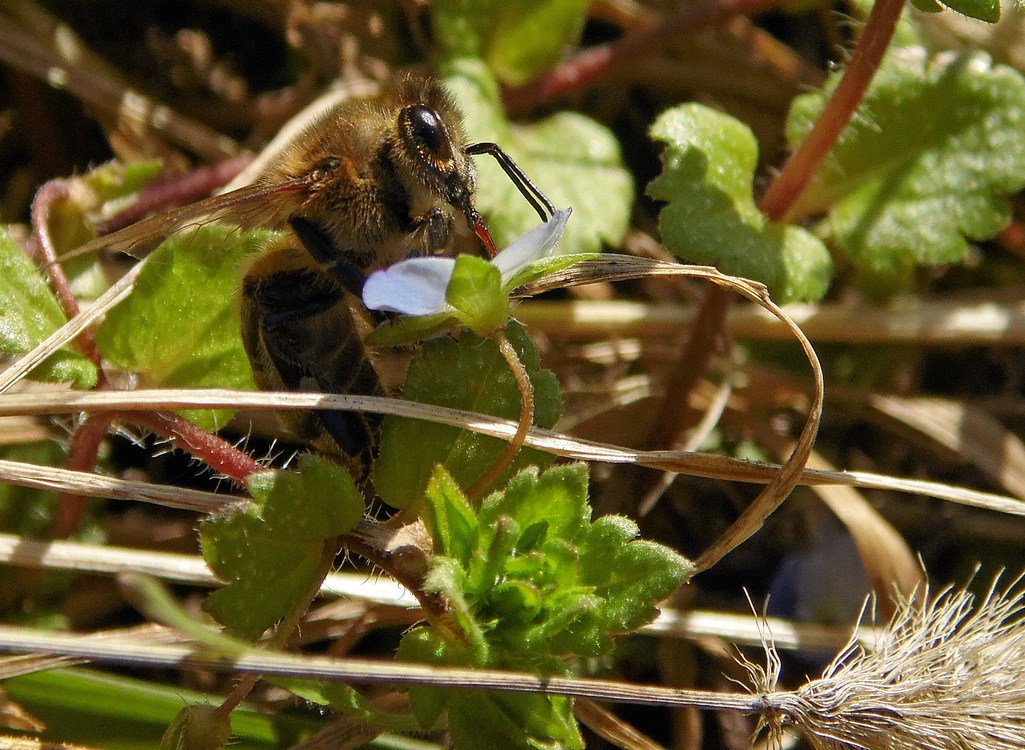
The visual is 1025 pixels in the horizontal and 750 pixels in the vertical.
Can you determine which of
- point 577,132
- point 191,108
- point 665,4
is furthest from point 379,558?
point 665,4

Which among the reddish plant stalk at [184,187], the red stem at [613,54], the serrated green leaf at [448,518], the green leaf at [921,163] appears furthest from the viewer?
the red stem at [613,54]

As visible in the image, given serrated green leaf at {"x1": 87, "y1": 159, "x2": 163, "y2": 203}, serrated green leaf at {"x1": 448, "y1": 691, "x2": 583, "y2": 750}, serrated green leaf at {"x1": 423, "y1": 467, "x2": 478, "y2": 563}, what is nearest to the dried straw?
serrated green leaf at {"x1": 448, "y1": 691, "x2": 583, "y2": 750}

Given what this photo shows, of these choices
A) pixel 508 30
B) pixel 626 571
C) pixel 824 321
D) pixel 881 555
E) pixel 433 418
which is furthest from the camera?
pixel 508 30

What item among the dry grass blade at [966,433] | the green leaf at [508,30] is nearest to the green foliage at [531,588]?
the dry grass blade at [966,433]

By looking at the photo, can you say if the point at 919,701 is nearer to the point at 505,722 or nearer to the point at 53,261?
the point at 505,722

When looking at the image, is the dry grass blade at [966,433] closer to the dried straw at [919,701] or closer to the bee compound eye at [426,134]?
the dried straw at [919,701]

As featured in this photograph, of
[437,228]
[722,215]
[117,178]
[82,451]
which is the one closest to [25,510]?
[82,451]
